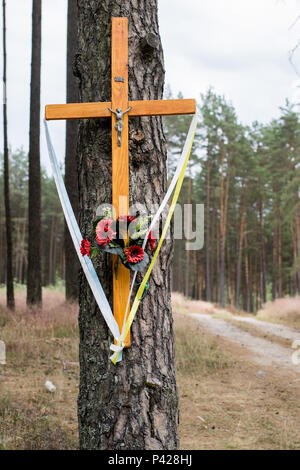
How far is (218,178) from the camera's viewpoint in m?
27.1

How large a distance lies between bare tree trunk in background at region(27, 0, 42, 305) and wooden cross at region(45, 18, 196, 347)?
7878 mm

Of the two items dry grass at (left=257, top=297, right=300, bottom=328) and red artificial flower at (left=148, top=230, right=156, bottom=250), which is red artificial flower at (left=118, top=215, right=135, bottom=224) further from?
dry grass at (left=257, top=297, right=300, bottom=328)

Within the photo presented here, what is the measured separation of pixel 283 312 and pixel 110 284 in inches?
667

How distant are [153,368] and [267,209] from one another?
3288cm

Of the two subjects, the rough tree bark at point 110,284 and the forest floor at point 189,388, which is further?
the forest floor at point 189,388

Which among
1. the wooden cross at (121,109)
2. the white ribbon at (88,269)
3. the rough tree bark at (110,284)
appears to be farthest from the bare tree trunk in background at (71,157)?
the wooden cross at (121,109)

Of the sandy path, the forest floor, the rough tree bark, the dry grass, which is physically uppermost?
Answer: the rough tree bark

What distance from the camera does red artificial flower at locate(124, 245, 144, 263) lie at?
2.61 metres

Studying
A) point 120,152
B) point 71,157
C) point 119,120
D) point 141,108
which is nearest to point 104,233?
point 120,152

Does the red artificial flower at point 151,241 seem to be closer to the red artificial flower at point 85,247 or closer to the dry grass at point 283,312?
the red artificial flower at point 85,247


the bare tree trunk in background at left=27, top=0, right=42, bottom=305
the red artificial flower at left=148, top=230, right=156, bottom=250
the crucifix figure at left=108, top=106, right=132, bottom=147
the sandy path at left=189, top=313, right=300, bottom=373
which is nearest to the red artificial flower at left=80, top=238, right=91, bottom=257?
the red artificial flower at left=148, top=230, right=156, bottom=250

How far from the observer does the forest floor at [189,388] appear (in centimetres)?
435
